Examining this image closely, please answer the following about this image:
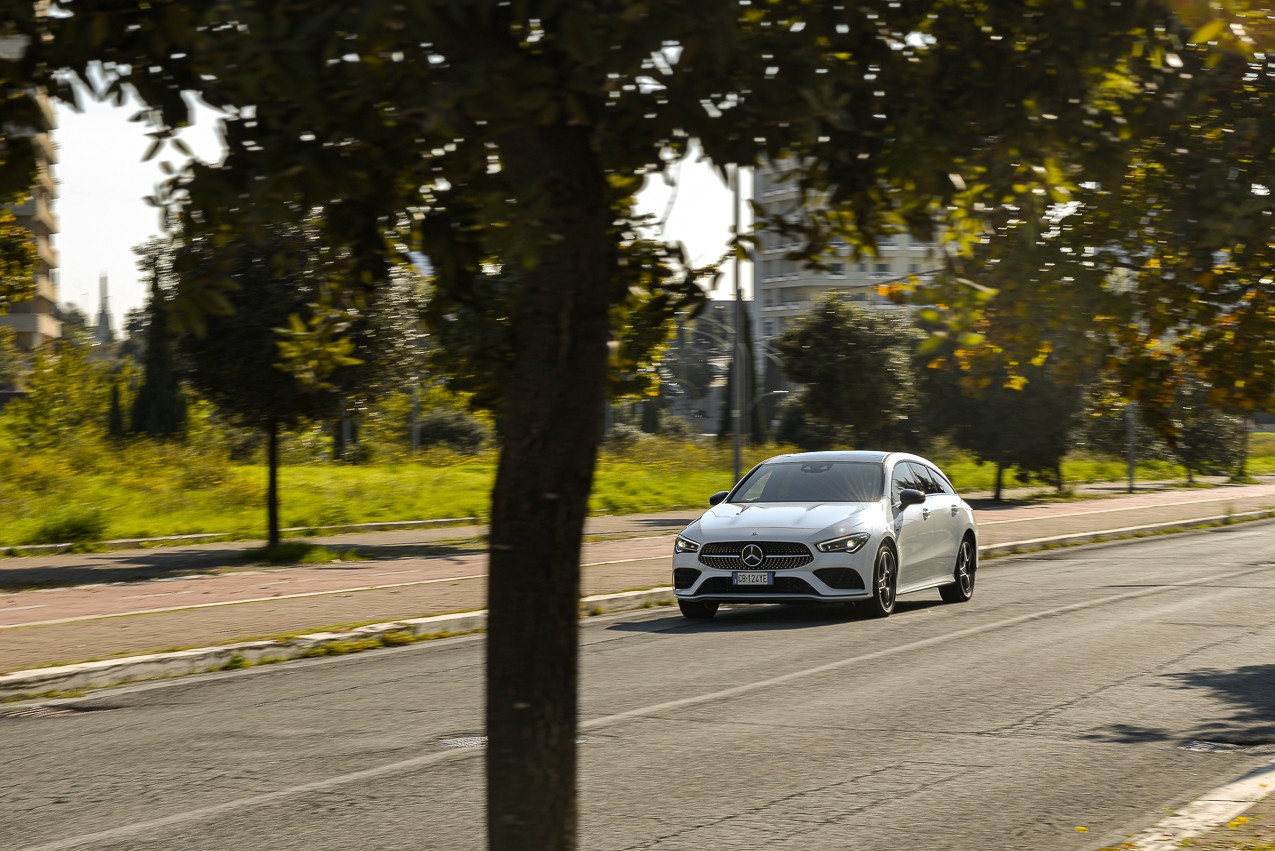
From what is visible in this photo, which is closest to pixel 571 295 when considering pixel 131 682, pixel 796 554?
pixel 131 682

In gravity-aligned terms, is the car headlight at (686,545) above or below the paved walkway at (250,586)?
above

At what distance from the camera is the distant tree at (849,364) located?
40188 millimetres

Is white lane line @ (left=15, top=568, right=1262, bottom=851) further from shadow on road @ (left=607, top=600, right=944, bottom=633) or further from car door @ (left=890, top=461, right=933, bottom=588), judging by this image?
shadow on road @ (left=607, top=600, right=944, bottom=633)

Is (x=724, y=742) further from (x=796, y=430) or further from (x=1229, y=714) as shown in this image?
(x=796, y=430)

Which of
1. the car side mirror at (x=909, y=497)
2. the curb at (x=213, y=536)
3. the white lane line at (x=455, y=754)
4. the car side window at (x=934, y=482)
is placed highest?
the car side window at (x=934, y=482)

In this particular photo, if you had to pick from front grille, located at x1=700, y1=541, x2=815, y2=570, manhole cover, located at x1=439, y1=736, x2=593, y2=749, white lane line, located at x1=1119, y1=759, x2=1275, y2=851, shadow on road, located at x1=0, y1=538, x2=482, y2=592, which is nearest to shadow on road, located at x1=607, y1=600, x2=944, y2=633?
front grille, located at x1=700, y1=541, x2=815, y2=570

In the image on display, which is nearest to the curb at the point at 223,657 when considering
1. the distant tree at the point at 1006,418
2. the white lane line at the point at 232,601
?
the white lane line at the point at 232,601

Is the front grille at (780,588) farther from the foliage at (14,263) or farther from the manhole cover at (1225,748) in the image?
the foliage at (14,263)

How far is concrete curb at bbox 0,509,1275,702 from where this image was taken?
1079cm

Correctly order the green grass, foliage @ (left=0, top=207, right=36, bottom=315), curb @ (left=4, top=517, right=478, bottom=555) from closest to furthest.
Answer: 1. foliage @ (left=0, top=207, right=36, bottom=315)
2. curb @ (left=4, top=517, right=478, bottom=555)
3. the green grass

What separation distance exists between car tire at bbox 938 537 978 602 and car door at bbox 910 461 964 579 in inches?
5.4

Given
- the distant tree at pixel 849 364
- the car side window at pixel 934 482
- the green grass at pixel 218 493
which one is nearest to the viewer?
the car side window at pixel 934 482

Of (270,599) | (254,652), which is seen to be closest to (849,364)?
(270,599)

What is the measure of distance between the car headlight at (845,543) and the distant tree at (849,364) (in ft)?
85.4
